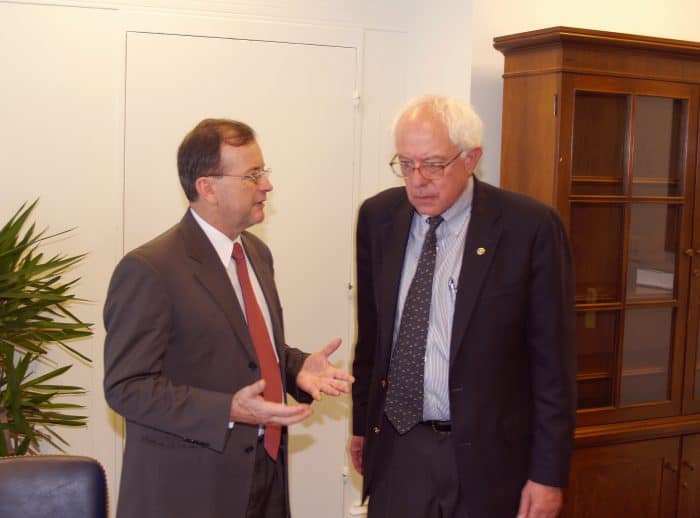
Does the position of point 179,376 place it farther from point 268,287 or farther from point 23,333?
point 23,333

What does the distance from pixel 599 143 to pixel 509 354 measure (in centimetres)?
128

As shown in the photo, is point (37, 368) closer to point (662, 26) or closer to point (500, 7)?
point (500, 7)

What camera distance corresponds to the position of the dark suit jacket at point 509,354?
7.09 feet

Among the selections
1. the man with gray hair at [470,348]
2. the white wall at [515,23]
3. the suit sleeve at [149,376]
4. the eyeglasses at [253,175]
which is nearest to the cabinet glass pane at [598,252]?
the white wall at [515,23]

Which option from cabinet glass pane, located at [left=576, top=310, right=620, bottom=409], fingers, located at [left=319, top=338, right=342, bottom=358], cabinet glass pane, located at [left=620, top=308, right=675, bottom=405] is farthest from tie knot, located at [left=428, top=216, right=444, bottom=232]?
cabinet glass pane, located at [left=620, top=308, right=675, bottom=405]

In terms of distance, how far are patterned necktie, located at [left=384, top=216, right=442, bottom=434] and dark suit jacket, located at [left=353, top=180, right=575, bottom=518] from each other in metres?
0.04

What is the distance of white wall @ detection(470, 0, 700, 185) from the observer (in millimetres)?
3402

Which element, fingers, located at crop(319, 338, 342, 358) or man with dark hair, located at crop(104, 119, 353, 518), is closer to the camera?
man with dark hair, located at crop(104, 119, 353, 518)

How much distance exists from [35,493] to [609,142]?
2379 mm

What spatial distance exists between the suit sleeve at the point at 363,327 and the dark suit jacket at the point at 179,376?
1.43ft

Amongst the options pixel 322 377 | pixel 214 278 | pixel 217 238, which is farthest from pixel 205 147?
pixel 322 377

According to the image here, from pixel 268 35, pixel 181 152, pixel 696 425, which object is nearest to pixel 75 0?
pixel 268 35

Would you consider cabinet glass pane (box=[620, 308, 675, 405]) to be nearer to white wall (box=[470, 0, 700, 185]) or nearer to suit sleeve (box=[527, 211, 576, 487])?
white wall (box=[470, 0, 700, 185])

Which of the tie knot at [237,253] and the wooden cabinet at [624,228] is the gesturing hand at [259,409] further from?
the wooden cabinet at [624,228]
